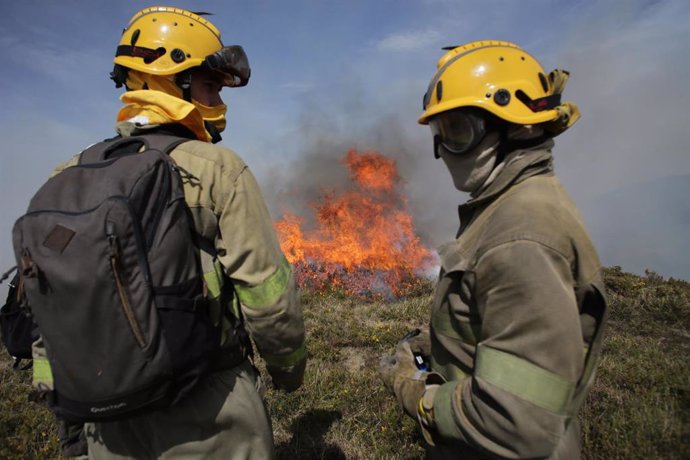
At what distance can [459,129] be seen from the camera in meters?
2.19

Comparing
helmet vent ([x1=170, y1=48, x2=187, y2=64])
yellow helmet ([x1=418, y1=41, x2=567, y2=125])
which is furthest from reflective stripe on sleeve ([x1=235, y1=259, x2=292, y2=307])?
helmet vent ([x1=170, y1=48, x2=187, y2=64])

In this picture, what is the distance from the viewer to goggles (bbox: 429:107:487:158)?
2104 mm

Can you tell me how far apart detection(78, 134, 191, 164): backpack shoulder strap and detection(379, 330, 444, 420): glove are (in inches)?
60.2

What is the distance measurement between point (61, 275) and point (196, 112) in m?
1.08

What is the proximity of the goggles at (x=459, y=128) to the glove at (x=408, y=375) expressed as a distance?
3.46 feet

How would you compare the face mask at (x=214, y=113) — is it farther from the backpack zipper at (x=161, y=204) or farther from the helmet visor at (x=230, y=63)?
the backpack zipper at (x=161, y=204)

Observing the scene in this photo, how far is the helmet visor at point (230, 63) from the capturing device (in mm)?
2662

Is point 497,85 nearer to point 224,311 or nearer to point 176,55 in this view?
point 224,311

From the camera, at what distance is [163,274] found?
70.5 inches

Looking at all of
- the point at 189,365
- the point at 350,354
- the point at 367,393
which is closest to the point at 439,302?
the point at 189,365

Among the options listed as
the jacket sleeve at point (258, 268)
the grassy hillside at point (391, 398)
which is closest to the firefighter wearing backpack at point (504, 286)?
the grassy hillside at point (391, 398)

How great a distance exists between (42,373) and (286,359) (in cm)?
118

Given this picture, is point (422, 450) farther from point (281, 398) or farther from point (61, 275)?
point (61, 275)

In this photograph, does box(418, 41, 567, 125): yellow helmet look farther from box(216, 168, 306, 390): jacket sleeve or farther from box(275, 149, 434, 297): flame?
box(275, 149, 434, 297): flame
